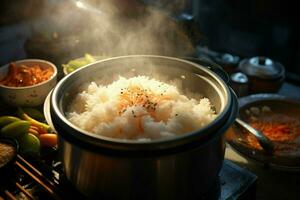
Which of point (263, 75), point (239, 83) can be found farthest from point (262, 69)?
point (239, 83)

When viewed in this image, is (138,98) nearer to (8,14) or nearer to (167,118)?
(167,118)

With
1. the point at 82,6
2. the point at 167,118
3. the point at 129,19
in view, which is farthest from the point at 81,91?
the point at 82,6

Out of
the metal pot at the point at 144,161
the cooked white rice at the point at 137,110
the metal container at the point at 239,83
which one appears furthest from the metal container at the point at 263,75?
the metal pot at the point at 144,161

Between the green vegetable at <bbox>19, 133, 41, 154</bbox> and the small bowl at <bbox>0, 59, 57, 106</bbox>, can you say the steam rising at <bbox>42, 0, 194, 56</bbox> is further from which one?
the green vegetable at <bbox>19, 133, 41, 154</bbox>

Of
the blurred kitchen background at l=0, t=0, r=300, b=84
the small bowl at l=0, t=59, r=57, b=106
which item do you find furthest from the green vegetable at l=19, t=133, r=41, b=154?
the blurred kitchen background at l=0, t=0, r=300, b=84

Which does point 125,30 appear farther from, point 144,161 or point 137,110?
point 144,161

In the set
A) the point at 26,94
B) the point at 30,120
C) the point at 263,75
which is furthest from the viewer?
the point at 263,75
